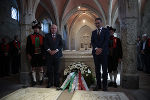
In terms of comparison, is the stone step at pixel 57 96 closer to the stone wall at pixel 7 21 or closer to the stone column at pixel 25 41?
the stone column at pixel 25 41

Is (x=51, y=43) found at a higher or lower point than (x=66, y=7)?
lower

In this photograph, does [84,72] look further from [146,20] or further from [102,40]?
[146,20]

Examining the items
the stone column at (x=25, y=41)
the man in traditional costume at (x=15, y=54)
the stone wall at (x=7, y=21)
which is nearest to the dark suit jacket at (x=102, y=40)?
the stone column at (x=25, y=41)

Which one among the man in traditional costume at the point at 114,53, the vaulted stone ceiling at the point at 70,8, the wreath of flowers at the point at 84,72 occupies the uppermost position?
the vaulted stone ceiling at the point at 70,8

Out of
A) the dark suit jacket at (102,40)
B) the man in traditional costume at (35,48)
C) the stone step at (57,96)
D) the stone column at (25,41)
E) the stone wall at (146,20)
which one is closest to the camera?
the stone step at (57,96)

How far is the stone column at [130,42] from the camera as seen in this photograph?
3.70m

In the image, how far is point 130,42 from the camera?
3717mm

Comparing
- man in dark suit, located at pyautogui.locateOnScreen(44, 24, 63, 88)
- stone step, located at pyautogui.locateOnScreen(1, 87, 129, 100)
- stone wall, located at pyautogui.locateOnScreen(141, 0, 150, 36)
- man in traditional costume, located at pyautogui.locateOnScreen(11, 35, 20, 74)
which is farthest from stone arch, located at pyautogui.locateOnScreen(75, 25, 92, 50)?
stone step, located at pyautogui.locateOnScreen(1, 87, 129, 100)

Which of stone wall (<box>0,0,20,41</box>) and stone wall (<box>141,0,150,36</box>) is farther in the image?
stone wall (<box>141,0,150,36</box>)

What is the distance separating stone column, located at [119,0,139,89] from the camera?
145 inches

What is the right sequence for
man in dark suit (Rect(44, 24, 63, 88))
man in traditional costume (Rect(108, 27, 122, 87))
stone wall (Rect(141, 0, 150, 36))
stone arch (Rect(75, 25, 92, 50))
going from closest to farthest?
man in dark suit (Rect(44, 24, 63, 88)) → man in traditional costume (Rect(108, 27, 122, 87)) → stone wall (Rect(141, 0, 150, 36)) → stone arch (Rect(75, 25, 92, 50))

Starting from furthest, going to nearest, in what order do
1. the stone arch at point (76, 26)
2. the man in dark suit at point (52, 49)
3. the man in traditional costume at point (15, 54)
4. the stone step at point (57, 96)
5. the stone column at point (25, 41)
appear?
1. the stone arch at point (76, 26)
2. the man in traditional costume at point (15, 54)
3. the stone column at point (25, 41)
4. the man in dark suit at point (52, 49)
5. the stone step at point (57, 96)

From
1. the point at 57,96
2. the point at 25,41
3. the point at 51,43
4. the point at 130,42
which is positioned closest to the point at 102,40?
the point at 130,42

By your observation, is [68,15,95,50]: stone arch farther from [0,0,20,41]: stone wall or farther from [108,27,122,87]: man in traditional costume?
[108,27,122,87]: man in traditional costume
